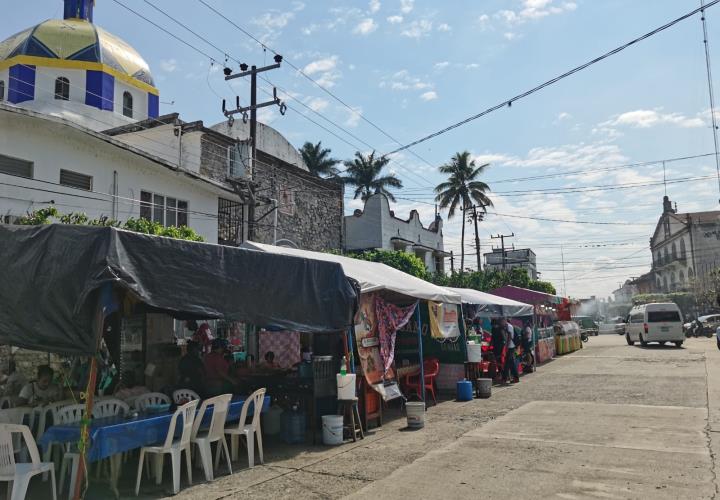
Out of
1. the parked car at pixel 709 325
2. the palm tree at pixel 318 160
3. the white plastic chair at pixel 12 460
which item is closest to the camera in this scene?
the white plastic chair at pixel 12 460

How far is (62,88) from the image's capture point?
26.2 m

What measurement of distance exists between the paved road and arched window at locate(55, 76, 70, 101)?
23854 mm

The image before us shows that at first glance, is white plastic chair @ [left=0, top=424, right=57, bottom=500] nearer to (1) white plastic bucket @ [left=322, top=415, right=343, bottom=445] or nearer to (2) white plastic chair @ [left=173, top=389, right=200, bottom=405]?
(2) white plastic chair @ [left=173, top=389, right=200, bottom=405]

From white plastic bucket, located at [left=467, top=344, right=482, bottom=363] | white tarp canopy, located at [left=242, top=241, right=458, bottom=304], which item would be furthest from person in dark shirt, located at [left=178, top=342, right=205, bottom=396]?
white plastic bucket, located at [left=467, top=344, right=482, bottom=363]

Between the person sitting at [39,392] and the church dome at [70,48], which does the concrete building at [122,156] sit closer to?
the church dome at [70,48]

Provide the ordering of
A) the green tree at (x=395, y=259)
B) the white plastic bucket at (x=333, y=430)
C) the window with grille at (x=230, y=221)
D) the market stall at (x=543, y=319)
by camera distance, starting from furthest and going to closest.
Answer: the green tree at (x=395, y=259)
the window with grille at (x=230, y=221)
the market stall at (x=543, y=319)
the white plastic bucket at (x=333, y=430)

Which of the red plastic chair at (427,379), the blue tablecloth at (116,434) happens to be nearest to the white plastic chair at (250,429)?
the blue tablecloth at (116,434)

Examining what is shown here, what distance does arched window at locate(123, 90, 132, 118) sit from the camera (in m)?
27.8

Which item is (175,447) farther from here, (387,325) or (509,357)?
(509,357)

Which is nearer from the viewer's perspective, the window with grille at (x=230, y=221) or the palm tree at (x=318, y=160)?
the window with grille at (x=230, y=221)

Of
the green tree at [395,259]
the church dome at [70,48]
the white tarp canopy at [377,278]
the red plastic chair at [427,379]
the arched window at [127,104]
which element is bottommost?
the red plastic chair at [427,379]

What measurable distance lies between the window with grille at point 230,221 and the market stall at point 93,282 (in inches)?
655

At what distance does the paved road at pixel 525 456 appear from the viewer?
6008 mm

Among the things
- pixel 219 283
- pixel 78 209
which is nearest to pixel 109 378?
pixel 219 283
